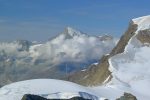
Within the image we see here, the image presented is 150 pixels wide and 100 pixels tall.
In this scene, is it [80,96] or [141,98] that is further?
[141,98]

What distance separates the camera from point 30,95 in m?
139

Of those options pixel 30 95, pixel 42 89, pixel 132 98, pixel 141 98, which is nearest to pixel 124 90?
pixel 141 98

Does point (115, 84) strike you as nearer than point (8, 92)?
No

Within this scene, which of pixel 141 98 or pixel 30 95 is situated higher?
pixel 30 95

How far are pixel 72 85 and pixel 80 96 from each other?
17.9 m

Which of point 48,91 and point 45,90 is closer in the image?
point 48,91

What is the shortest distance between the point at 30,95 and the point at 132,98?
3560cm

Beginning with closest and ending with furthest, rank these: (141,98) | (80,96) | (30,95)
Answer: (30,95), (80,96), (141,98)

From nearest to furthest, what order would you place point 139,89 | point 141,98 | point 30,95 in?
1. point 30,95
2. point 141,98
3. point 139,89

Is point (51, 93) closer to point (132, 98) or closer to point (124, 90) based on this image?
point (132, 98)

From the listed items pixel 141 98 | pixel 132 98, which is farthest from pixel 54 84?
pixel 141 98

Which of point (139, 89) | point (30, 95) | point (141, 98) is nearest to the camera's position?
point (30, 95)

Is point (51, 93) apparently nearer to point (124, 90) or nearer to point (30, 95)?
point (30, 95)

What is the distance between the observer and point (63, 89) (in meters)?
157
